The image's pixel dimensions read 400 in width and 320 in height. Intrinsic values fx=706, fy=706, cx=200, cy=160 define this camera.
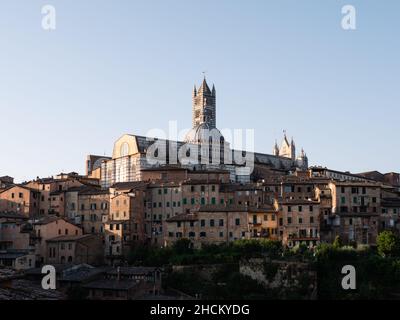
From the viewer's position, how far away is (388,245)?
171ft

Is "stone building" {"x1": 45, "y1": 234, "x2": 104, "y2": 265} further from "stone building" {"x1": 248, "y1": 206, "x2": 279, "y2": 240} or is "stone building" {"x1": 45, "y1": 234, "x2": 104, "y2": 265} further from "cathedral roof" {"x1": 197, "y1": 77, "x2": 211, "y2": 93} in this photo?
"cathedral roof" {"x1": 197, "y1": 77, "x2": 211, "y2": 93}

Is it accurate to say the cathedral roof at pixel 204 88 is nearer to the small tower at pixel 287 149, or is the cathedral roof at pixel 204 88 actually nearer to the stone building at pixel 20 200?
the small tower at pixel 287 149

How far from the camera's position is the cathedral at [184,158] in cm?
7869

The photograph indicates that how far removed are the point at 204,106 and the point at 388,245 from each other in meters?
63.6

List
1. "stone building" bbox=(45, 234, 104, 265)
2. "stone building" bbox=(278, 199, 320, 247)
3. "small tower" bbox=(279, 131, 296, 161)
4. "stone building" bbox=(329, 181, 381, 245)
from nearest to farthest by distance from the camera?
"stone building" bbox=(278, 199, 320, 247) → "stone building" bbox=(45, 234, 104, 265) → "stone building" bbox=(329, 181, 381, 245) → "small tower" bbox=(279, 131, 296, 161)

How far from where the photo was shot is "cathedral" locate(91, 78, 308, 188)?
78.7 meters

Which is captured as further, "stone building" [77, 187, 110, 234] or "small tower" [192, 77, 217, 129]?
"small tower" [192, 77, 217, 129]

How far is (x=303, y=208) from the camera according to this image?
5700cm

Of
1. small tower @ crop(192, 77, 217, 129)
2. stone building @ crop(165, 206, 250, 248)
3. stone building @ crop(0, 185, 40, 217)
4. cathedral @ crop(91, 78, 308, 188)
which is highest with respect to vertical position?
small tower @ crop(192, 77, 217, 129)

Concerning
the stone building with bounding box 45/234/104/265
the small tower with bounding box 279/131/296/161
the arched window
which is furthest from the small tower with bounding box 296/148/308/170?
the stone building with bounding box 45/234/104/265

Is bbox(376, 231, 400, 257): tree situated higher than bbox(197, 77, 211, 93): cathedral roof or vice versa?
bbox(197, 77, 211, 93): cathedral roof

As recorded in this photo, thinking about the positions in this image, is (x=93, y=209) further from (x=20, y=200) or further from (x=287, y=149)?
(x=287, y=149)

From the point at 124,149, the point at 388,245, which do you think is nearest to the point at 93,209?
the point at 124,149
